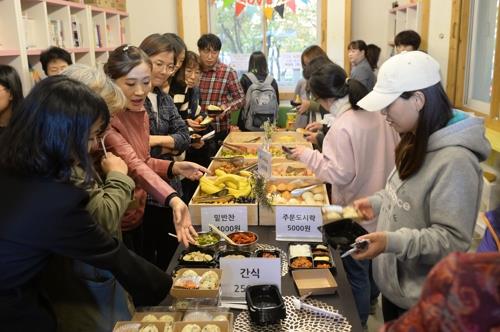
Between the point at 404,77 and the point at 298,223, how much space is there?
801 mm

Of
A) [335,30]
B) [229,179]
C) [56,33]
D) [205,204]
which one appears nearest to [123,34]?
[56,33]

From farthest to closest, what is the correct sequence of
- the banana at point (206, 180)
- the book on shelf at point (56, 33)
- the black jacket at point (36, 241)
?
the book on shelf at point (56, 33), the banana at point (206, 180), the black jacket at point (36, 241)

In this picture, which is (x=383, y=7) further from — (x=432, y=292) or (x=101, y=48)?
(x=432, y=292)

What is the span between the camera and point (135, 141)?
211 cm

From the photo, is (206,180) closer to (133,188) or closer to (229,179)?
(229,179)

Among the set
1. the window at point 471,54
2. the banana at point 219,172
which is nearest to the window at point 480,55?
the window at point 471,54

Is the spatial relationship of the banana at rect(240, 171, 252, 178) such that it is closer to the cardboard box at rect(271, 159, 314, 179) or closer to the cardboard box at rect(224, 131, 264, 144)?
the cardboard box at rect(271, 159, 314, 179)

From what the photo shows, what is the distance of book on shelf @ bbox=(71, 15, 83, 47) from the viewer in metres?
4.62

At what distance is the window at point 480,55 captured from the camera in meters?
4.21

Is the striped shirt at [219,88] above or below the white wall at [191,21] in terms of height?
below

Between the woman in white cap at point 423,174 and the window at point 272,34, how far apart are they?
5697mm

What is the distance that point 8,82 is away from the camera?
2.73 metres

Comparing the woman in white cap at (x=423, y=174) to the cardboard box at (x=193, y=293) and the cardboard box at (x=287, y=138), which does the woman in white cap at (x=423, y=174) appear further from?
the cardboard box at (x=287, y=138)

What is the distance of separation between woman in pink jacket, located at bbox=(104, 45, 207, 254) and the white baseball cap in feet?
2.89
